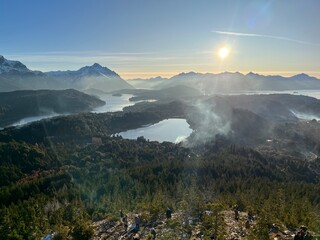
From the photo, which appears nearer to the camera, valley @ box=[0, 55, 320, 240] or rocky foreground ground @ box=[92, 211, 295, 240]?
rocky foreground ground @ box=[92, 211, 295, 240]

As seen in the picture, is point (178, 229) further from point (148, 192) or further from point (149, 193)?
point (148, 192)

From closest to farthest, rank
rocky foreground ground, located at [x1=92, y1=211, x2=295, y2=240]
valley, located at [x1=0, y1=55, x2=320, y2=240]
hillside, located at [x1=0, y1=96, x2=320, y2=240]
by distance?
rocky foreground ground, located at [x1=92, y1=211, x2=295, y2=240]
valley, located at [x1=0, y1=55, x2=320, y2=240]
hillside, located at [x1=0, y1=96, x2=320, y2=240]

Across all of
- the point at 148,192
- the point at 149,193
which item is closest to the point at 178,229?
the point at 149,193

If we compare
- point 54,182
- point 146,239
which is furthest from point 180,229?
point 54,182

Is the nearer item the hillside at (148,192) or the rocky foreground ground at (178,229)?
the rocky foreground ground at (178,229)

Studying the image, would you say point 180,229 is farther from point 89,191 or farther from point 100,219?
point 89,191

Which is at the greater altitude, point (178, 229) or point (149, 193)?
point (178, 229)

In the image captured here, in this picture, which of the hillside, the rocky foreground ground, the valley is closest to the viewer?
the rocky foreground ground

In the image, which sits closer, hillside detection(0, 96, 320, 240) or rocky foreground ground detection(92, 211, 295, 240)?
rocky foreground ground detection(92, 211, 295, 240)

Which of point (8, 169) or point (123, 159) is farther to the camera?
point (123, 159)

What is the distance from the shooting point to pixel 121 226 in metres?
44.8

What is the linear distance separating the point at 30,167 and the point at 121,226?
443 feet

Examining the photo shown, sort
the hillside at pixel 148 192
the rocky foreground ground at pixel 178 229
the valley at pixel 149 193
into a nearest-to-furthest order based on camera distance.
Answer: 1. the rocky foreground ground at pixel 178 229
2. the valley at pixel 149 193
3. the hillside at pixel 148 192

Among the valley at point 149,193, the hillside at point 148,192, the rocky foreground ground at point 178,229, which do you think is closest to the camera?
the rocky foreground ground at point 178,229
